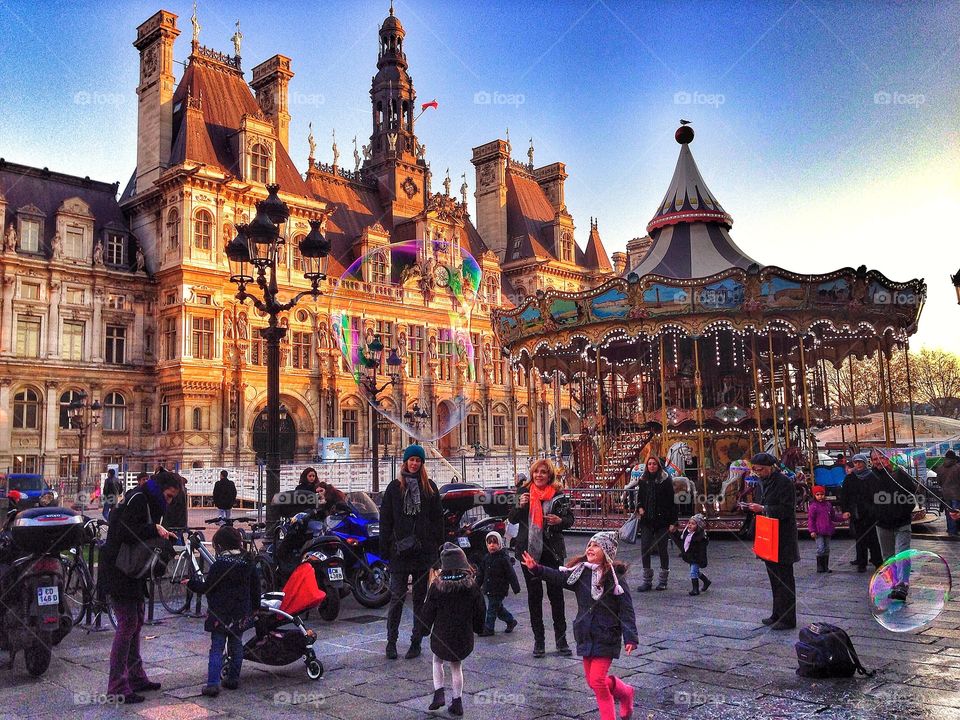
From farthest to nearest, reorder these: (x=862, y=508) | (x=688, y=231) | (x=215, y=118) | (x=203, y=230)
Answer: (x=215, y=118) → (x=203, y=230) → (x=688, y=231) → (x=862, y=508)

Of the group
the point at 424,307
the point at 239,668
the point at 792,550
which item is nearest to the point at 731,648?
the point at 792,550

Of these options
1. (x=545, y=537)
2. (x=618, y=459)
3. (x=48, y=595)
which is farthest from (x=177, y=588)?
(x=618, y=459)

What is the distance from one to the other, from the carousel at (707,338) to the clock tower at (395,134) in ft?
96.8

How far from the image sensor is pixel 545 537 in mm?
7809

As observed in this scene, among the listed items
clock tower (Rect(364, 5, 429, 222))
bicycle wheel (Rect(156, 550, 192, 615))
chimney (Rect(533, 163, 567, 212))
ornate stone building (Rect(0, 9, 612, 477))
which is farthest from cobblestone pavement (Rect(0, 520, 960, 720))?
chimney (Rect(533, 163, 567, 212))

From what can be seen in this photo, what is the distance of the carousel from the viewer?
18359 mm

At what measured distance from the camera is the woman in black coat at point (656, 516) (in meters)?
11.0

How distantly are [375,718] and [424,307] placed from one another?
41.3 m

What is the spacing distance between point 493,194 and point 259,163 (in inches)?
864

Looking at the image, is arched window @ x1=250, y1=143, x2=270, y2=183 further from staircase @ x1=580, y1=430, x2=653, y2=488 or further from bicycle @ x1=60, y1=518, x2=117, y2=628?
bicycle @ x1=60, y1=518, x2=117, y2=628

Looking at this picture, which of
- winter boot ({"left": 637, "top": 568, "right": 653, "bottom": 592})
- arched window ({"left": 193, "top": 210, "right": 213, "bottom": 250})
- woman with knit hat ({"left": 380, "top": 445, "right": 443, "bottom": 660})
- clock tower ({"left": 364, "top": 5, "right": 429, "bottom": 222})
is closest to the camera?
woman with knit hat ({"left": 380, "top": 445, "right": 443, "bottom": 660})

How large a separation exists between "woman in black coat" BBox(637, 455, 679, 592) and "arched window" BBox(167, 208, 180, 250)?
30.7 meters

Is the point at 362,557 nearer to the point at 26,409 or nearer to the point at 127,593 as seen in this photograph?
the point at 127,593

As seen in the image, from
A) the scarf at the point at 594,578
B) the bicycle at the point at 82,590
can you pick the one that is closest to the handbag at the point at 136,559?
the bicycle at the point at 82,590
